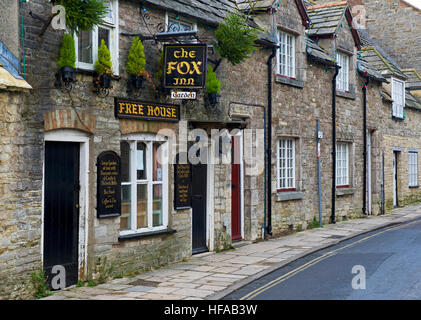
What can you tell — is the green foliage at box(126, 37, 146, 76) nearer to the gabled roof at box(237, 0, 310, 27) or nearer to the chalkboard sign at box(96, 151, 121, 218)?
the chalkboard sign at box(96, 151, 121, 218)

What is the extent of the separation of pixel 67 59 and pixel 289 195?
859 centimetres

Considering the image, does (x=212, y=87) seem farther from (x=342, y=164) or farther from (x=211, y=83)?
(x=342, y=164)

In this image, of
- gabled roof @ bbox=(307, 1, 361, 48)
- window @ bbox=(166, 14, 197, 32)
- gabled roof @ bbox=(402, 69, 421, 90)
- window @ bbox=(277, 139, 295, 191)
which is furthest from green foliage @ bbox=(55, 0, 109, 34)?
gabled roof @ bbox=(402, 69, 421, 90)

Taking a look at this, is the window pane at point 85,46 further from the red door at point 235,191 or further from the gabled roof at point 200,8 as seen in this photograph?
the red door at point 235,191

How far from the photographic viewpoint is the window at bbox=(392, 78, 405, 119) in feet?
76.5

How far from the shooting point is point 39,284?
26.8 ft

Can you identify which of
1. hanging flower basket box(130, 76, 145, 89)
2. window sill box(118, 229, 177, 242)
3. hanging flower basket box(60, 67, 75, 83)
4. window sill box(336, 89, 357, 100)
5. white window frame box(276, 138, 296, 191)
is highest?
window sill box(336, 89, 357, 100)

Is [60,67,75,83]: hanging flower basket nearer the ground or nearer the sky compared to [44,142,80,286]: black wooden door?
nearer the sky

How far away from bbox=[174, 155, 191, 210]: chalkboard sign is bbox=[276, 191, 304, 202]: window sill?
409 cm

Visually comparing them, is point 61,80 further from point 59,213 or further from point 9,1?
point 59,213

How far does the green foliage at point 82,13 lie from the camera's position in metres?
8.12
